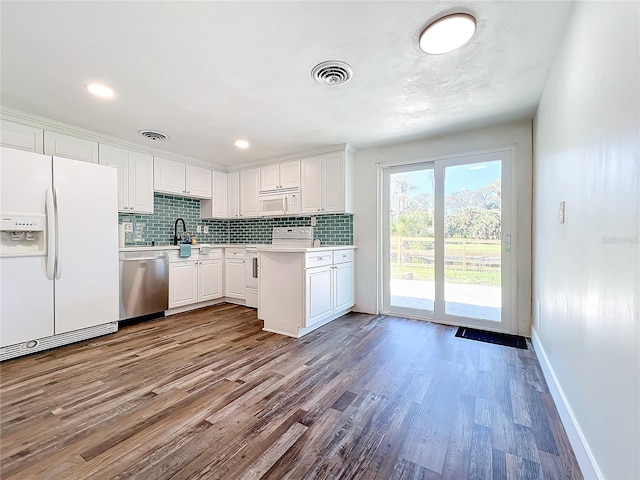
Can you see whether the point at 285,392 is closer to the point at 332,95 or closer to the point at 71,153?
the point at 332,95

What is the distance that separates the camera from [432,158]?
3.46 metres

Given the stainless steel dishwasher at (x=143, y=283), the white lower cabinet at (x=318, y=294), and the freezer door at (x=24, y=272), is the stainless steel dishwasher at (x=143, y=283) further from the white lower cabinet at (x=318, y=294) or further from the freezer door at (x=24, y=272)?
the white lower cabinet at (x=318, y=294)

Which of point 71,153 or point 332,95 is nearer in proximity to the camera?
point 332,95

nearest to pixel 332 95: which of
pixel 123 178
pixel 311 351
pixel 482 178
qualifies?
pixel 482 178

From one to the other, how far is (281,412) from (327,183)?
284 cm

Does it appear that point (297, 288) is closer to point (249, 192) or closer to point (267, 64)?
point (267, 64)

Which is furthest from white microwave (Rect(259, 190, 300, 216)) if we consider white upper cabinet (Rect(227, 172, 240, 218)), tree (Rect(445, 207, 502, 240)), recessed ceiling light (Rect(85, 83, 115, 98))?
recessed ceiling light (Rect(85, 83, 115, 98))

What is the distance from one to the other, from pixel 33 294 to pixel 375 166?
3.89 m

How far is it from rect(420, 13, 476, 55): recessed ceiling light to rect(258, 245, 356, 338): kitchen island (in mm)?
1978

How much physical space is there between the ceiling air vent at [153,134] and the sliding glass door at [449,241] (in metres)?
2.81

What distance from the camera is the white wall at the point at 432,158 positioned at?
2.97 meters

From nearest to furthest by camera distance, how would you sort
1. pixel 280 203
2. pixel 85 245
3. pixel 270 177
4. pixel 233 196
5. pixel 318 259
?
pixel 85 245 < pixel 318 259 < pixel 280 203 < pixel 270 177 < pixel 233 196

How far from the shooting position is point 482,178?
10.5ft

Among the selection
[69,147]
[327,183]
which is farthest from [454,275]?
[69,147]
